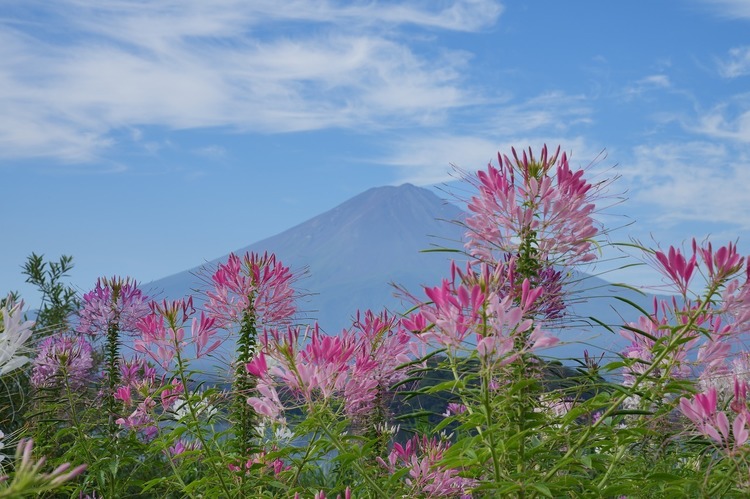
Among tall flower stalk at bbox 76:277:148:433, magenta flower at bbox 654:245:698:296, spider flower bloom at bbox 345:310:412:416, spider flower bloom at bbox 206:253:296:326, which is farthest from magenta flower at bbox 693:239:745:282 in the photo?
tall flower stalk at bbox 76:277:148:433

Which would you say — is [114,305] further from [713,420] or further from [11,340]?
[713,420]

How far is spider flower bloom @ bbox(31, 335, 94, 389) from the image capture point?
507 cm

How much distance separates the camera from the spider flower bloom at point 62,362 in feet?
16.6

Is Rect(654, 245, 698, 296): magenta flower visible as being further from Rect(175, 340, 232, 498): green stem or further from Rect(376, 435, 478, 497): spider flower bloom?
Rect(175, 340, 232, 498): green stem

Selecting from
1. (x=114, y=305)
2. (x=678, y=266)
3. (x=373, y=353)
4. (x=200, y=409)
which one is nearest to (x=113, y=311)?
(x=114, y=305)

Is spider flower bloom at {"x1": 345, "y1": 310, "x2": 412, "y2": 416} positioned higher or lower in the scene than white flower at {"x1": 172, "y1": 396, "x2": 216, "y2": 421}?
higher

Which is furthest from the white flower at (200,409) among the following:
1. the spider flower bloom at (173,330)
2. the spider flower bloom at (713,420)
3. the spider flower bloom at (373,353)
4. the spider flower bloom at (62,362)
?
the spider flower bloom at (713,420)

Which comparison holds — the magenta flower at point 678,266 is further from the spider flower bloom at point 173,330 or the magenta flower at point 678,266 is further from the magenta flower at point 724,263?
the spider flower bloom at point 173,330

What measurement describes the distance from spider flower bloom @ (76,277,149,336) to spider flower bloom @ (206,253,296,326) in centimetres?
165

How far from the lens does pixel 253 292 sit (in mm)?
3994

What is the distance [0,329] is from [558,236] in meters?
2.24

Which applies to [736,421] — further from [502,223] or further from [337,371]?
[337,371]

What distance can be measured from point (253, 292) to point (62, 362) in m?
1.75

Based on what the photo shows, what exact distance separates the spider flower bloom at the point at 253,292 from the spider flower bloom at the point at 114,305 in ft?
5.42
